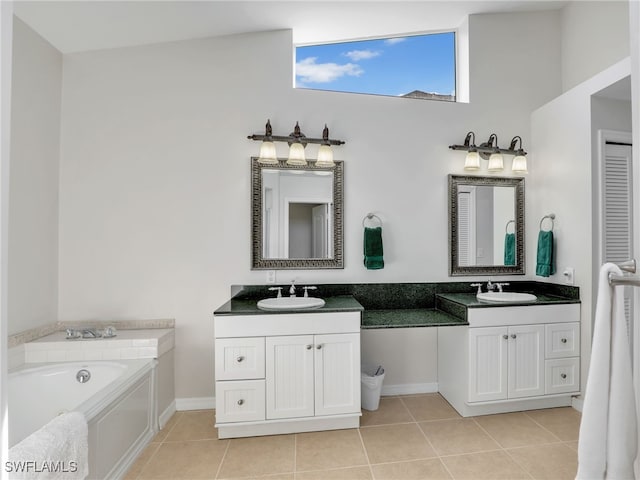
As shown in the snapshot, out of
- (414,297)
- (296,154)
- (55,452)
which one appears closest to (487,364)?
(414,297)

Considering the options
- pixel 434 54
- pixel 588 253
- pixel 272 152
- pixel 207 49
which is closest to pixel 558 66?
pixel 434 54

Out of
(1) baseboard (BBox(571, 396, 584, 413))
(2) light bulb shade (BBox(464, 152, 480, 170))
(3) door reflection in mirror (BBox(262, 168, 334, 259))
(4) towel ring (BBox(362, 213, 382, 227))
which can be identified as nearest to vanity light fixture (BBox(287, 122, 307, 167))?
(3) door reflection in mirror (BBox(262, 168, 334, 259))

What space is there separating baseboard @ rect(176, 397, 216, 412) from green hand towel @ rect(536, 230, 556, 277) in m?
2.93

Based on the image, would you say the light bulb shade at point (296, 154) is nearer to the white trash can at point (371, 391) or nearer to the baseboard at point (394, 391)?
the white trash can at point (371, 391)

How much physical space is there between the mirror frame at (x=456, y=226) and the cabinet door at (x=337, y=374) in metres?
1.26

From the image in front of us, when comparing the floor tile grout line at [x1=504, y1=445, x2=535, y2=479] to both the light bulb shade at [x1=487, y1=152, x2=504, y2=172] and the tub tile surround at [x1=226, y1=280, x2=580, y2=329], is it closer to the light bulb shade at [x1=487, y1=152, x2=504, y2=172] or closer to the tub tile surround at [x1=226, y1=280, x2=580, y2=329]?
the tub tile surround at [x1=226, y1=280, x2=580, y2=329]

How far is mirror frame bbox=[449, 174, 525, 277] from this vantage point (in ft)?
9.67

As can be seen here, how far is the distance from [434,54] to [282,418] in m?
3.37

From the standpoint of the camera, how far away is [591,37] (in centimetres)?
278

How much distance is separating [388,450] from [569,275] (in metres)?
1.96

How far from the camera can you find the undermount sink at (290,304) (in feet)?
7.46

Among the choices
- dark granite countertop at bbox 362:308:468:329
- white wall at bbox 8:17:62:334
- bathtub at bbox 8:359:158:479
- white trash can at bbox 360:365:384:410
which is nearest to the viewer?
bathtub at bbox 8:359:158:479

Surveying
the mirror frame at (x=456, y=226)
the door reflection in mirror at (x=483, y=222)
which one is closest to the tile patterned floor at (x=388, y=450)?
the mirror frame at (x=456, y=226)

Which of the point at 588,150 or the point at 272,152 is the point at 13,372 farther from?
the point at 588,150
